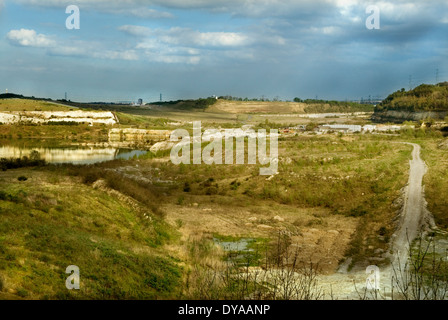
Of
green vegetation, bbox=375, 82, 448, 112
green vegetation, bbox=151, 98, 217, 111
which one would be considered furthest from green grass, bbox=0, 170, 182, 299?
green vegetation, bbox=151, 98, 217, 111

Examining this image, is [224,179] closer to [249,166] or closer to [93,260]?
[249,166]

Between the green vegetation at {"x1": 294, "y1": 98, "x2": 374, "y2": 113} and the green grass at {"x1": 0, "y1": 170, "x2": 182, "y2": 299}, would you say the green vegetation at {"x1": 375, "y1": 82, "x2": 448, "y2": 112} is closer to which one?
the green vegetation at {"x1": 294, "y1": 98, "x2": 374, "y2": 113}

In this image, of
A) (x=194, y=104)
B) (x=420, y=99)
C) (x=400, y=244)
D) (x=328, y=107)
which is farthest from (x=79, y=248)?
(x=328, y=107)

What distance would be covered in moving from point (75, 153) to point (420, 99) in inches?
3275

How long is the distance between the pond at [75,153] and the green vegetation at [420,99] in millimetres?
68187

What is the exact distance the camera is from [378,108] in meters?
125

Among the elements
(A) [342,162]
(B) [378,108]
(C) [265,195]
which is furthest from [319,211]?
(B) [378,108]

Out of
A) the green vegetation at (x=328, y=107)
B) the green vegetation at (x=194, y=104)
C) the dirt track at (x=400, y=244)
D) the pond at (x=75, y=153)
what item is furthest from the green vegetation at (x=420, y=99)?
the dirt track at (x=400, y=244)

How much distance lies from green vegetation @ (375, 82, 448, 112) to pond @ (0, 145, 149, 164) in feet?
224

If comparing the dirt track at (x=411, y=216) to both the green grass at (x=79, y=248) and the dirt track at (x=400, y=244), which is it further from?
the green grass at (x=79, y=248)

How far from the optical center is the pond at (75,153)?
4097cm

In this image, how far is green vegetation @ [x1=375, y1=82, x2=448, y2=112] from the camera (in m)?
94.2

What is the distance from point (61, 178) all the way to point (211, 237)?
26.0ft

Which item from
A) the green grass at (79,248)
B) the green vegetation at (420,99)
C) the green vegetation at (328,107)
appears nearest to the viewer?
the green grass at (79,248)
